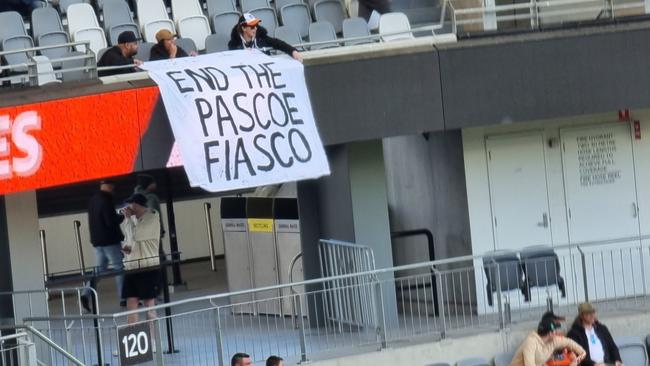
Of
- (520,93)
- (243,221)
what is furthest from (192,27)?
(520,93)

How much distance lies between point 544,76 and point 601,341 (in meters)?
3.63

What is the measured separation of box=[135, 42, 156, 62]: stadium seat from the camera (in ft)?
65.1

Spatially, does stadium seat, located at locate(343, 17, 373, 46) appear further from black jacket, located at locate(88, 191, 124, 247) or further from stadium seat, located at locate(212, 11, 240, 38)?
black jacket, located at locate(88, 191, 124, 247)

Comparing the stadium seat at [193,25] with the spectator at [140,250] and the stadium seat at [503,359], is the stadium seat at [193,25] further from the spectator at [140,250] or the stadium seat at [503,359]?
the stadium seat at [503,359]

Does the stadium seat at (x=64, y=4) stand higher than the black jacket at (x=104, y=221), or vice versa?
the stadium seat at (x=64, y=4)

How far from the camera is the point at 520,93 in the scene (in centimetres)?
2031

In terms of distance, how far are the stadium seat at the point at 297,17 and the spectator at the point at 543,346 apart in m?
5.63

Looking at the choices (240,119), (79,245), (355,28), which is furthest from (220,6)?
(79,245)

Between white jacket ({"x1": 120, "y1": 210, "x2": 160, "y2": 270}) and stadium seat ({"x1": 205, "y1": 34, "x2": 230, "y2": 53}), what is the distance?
2.29m

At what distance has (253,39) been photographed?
19141 millimetres

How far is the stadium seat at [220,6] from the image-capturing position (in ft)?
71.4

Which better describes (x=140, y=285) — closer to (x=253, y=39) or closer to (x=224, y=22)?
(x=253, y=39)

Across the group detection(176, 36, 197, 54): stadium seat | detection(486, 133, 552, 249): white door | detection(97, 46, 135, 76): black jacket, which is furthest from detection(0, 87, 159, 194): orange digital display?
detection(486, 133, 552, 249): white door

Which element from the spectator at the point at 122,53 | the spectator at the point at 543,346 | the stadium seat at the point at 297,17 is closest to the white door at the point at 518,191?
the stadium seat at the point at 297,17
